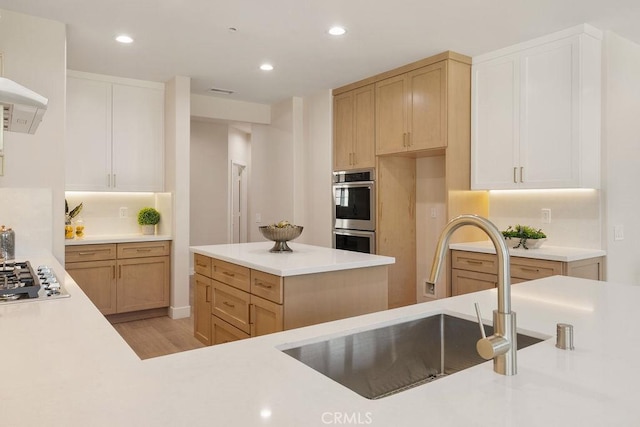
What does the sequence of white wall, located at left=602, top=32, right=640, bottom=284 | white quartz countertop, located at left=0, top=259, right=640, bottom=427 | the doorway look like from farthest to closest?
the doorway
white wall, located at left=602, top=32, right=640, bottom=284
white quartz countertop, located at left=0, top=259, right=640, bottom=427

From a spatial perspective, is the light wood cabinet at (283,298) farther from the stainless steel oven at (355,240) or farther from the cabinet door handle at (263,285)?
the stainless steel oven at (355,240)

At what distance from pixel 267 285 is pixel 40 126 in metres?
2.18

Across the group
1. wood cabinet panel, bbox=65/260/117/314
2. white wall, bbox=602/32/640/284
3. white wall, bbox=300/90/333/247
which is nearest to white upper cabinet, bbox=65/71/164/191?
wood cabinet panel, bbox=65/260/117/314

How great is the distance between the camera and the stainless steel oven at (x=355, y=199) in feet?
15.6

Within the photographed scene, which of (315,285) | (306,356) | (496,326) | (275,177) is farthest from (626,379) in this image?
(275,177)

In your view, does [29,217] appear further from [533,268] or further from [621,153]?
[621,153]

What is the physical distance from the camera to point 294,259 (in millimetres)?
2779

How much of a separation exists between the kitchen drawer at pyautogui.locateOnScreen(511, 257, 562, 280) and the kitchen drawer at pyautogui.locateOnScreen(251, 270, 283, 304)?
2.01m

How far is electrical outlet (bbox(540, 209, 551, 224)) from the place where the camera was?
12.6 feet

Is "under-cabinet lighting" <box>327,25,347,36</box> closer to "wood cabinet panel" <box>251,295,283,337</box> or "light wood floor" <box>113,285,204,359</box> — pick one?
"wood cabinet panel" <box>251,295,283,337</box>

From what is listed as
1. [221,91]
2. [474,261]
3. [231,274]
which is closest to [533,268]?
[474,261]

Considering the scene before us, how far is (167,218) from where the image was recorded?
4.93 meters

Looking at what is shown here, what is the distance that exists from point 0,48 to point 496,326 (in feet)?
12.3

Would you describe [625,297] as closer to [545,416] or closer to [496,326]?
[496,326]
